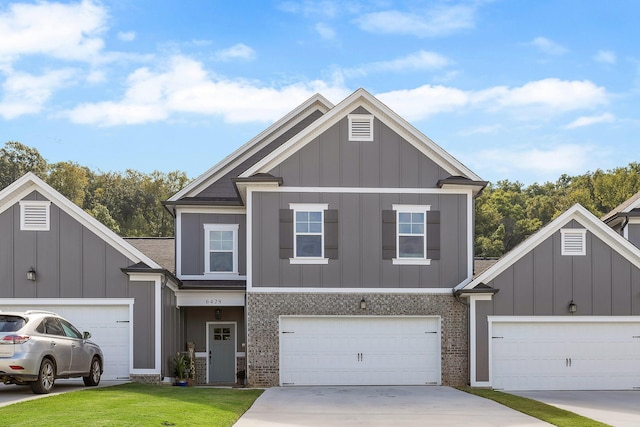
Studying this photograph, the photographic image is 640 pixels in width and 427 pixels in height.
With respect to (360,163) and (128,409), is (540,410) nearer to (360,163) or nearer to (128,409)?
(128,409)

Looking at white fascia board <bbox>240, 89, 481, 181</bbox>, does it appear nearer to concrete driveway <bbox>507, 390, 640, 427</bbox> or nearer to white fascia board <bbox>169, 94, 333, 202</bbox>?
white fascia board <bbox>169, 94, 333, 202</bbox>

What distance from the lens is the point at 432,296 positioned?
22750mm

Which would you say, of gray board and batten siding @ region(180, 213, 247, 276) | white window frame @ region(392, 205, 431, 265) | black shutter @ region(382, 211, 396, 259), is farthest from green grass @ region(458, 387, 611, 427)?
gray board and batten siding @ region(180, 213, 247, 276)

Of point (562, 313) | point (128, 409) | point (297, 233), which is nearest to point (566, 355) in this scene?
point (562, 313)

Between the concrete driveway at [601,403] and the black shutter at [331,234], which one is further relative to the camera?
the black shutter at [331,234]

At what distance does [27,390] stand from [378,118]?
11251 millimetres

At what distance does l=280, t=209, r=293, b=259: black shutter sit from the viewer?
2259 centimetres

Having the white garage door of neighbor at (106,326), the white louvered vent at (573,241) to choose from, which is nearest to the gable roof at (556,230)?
the white louvered vent at (573,241)

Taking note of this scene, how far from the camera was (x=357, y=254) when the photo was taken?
22750mm

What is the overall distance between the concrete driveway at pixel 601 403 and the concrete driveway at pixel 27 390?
10191 mm

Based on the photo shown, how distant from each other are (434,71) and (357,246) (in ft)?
18.3

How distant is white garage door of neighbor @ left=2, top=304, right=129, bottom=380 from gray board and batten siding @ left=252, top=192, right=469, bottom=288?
358cm

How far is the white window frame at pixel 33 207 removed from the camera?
71.1 ft

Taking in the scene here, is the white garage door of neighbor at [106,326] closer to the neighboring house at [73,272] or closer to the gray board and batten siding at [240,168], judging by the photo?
the neighboring house at [73,272]
